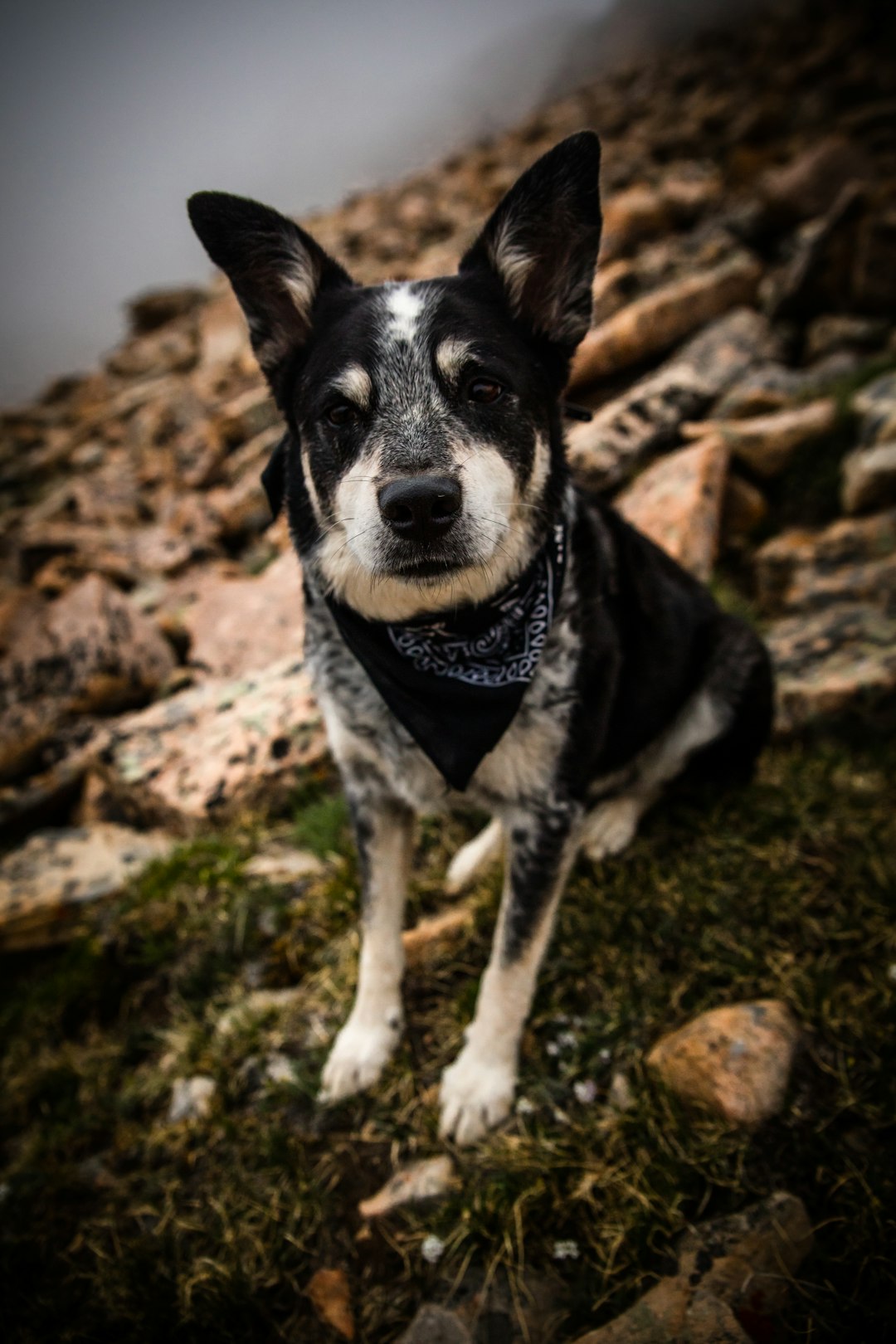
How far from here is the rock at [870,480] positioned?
4629 mm

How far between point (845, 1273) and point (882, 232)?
8.19m

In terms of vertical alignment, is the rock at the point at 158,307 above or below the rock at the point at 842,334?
above

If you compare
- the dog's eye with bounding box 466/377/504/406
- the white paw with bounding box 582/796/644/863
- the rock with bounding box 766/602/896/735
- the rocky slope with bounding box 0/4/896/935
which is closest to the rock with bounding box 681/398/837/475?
the rocky slope with bounding box 0/4/896/935

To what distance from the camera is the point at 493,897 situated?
3.08 m

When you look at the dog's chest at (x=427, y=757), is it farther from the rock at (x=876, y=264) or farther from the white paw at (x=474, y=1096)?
the rock at (x=876, y=264)

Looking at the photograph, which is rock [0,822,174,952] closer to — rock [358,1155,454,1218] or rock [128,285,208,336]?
rock [358,1155,454,1218]

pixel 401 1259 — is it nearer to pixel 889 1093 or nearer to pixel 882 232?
pixel 889 1093

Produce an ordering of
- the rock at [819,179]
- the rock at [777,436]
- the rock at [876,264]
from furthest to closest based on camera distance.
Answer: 1. the rock at [819,179]
2. the rock at [876,264]
3. the rock at [777,436]

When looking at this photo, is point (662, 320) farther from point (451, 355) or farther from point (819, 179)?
point (451, 355)

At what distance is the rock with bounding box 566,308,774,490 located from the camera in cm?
546

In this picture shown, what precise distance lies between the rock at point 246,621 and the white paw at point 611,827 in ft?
7.84

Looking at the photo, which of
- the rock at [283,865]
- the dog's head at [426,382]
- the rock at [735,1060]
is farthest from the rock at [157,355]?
the rock at [735,1060]

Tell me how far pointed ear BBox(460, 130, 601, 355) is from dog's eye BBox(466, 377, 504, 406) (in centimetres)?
38

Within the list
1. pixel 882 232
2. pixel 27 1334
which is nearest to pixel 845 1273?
pixel 27 1334
